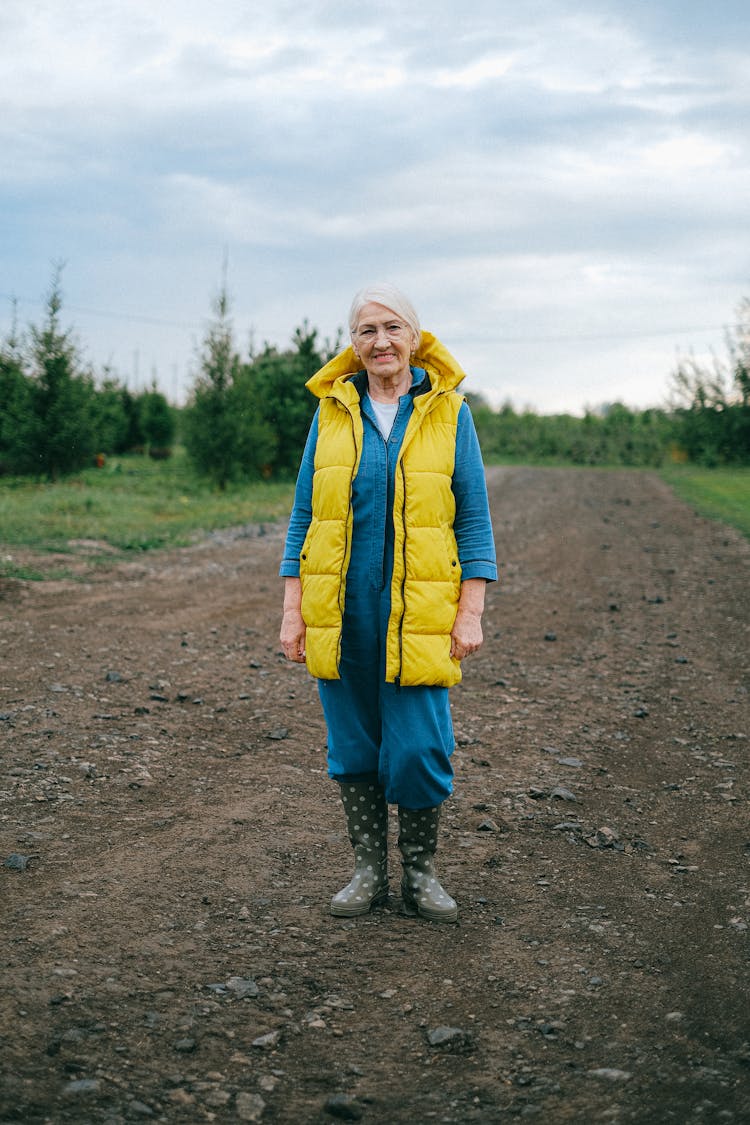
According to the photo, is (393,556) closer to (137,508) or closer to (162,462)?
(137,508)

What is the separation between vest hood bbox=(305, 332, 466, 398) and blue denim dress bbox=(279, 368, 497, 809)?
0.08m

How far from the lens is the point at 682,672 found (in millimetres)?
6734

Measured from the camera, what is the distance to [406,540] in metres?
3.06

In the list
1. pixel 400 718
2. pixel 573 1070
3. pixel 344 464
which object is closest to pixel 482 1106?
pixel 573 1070

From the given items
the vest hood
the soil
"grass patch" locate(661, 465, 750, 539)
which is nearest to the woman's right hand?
the vest hood

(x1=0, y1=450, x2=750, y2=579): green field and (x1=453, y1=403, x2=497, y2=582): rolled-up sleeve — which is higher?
(x1=453, y1=403, x2=497, y2=582): rolled-up sleeve

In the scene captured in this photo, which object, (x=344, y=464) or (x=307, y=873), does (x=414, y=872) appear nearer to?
(x=307, y=873)

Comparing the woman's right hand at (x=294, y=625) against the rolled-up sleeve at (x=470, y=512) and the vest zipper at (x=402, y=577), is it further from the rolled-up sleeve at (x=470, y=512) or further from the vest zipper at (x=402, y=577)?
the rolled-up sleeve at (x=470, y=512)

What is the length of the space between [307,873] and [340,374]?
1818 mm

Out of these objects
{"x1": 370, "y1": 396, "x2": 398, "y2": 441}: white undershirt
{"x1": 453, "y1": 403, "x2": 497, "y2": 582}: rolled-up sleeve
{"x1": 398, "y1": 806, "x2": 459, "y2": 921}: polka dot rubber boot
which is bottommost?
{"x1": 398, "y1": 806, "x2": 459, "y2": 921}: polka dot rubber boot

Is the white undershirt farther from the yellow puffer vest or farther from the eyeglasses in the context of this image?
the eyeglasses

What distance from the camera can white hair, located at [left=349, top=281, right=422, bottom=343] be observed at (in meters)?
3.12

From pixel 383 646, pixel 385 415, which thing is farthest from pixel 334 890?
pixel 385 415

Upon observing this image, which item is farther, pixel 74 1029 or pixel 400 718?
pixel 400 718
